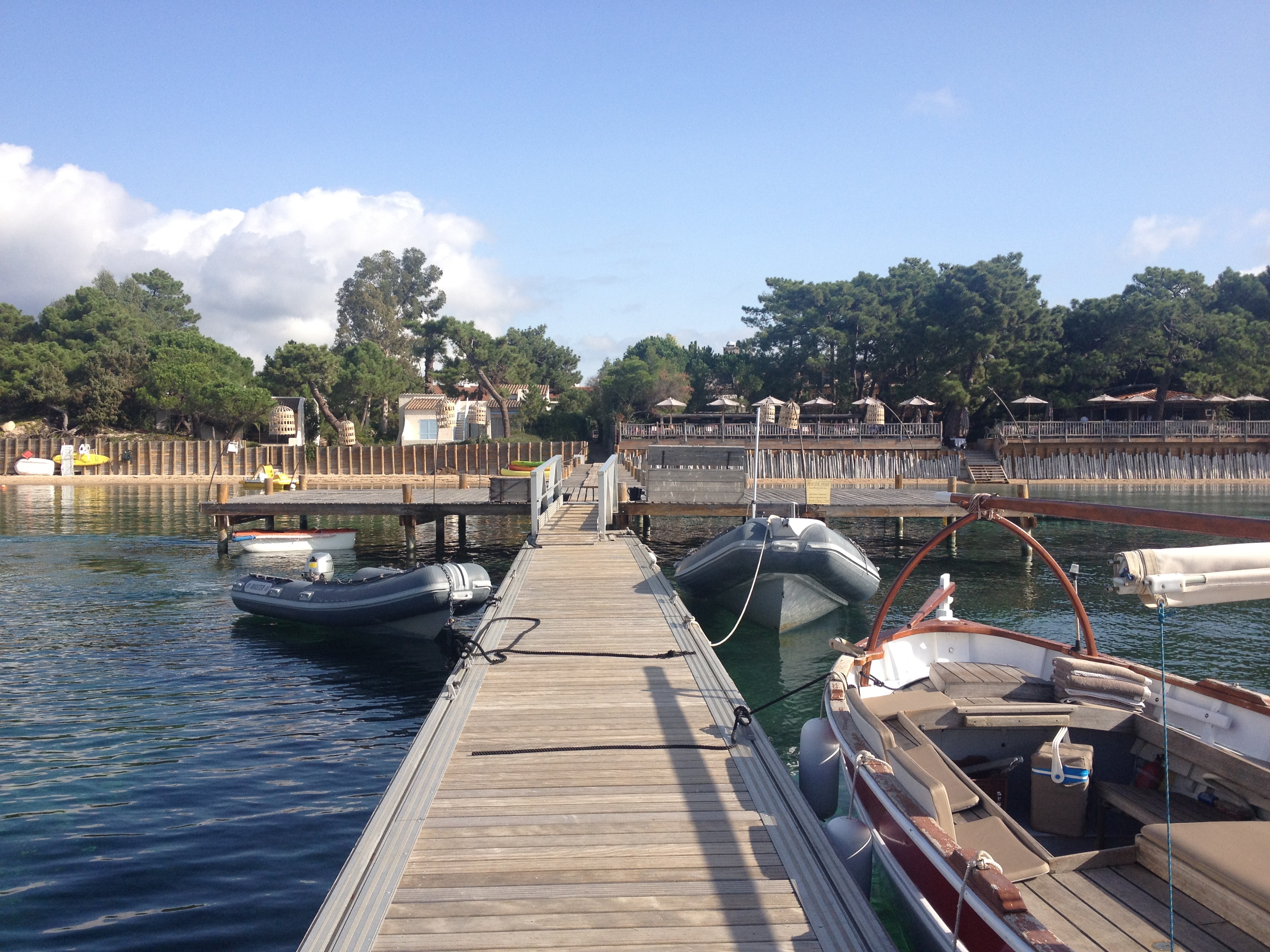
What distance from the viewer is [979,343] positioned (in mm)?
46219

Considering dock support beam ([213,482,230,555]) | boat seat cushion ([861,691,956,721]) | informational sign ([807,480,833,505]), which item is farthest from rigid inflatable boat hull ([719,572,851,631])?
dock support beam ([213,482,230,555])

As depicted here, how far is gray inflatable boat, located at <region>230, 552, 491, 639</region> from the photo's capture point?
1176cm

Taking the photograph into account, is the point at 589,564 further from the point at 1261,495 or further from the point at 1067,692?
the point at 1261,495

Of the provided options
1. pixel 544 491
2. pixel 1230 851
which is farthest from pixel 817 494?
pixel 1230 851

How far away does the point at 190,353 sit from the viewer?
163 ft

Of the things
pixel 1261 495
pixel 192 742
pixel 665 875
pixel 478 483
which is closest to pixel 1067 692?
pixel 665 875

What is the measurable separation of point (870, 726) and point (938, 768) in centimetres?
50

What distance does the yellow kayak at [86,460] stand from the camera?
149 feet

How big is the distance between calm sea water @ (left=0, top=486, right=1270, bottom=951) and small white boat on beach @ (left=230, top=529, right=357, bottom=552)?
871 mm

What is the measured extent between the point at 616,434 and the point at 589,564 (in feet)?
111

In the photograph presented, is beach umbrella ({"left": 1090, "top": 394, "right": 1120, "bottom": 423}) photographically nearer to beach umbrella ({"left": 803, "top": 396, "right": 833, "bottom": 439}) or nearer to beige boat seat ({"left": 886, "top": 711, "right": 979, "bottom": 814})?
beach umbrella ({"left": 803, "top": 396, "right": 833, "bottom": 439})

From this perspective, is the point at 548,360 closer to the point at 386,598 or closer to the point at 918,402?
the point at 918,402

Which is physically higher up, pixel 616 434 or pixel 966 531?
pixel 616 434

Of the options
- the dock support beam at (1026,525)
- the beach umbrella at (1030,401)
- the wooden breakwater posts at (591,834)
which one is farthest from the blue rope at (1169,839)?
the beach umbrella at (1030,401)
